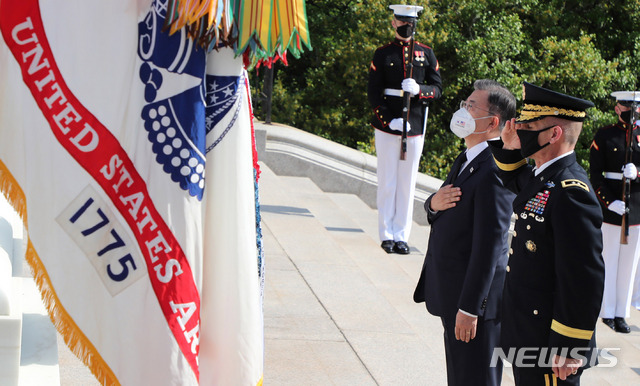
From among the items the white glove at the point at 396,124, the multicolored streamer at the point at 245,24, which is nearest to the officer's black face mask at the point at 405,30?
the white glove at the point at 396,124

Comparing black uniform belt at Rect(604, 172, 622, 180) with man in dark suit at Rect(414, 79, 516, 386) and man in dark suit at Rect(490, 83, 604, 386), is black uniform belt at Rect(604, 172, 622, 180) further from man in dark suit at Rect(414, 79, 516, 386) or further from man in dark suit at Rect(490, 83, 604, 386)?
man in dark suit at Rect(490, 83, 604, 386)

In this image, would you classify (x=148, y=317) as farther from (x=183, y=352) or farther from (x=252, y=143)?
(x=252, y=143)

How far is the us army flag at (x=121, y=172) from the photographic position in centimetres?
228

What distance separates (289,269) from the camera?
666 cm

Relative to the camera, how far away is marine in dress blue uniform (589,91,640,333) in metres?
7.94

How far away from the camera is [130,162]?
2318 mm

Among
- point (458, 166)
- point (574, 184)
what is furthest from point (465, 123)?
point (574, 184)

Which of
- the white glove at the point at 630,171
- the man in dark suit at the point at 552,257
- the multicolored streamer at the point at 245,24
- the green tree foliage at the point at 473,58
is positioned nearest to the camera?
the multicolored streamer at the point at 245,24

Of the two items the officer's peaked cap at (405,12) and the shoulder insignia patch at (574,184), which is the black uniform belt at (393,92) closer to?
the officer's peaked cap at (405,12)

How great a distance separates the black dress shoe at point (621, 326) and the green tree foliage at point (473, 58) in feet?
22.3

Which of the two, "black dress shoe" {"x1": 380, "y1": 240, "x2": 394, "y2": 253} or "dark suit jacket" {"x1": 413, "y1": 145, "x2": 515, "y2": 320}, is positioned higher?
"dark suit jacket" {"x1": 413, "y1": 145, "x2": 515, "y2": 320}

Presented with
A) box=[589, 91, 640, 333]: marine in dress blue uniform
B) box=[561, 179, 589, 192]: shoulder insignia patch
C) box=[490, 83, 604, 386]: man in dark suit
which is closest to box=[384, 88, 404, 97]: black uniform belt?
box=[589, 91, 640, 333]: marine in dress blue uniform

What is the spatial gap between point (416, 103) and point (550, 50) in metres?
8.19

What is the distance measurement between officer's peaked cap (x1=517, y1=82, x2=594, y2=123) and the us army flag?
1.58m
